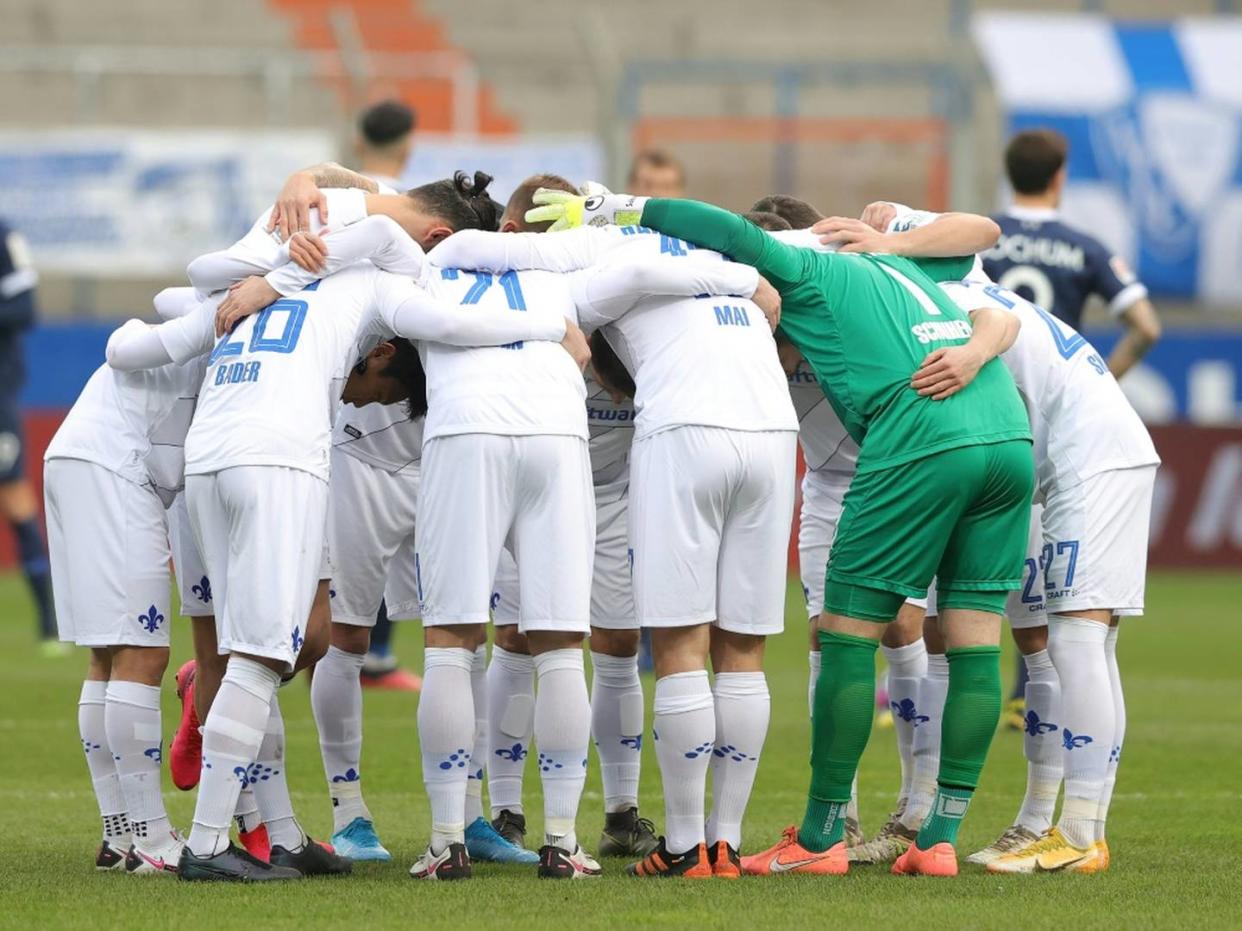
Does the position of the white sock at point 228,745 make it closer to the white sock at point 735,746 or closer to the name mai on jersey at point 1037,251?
the white sock at point 735,746

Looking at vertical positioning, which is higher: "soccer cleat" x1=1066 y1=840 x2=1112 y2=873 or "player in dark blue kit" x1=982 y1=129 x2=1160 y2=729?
"player in dark blue kit" x1=982 y1=129 x2=1160 y2=729

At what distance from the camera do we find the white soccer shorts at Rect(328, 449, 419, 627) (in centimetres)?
667

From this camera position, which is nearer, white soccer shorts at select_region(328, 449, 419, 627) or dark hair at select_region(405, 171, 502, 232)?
dark hair at select_region(405, 171, 502, 232)

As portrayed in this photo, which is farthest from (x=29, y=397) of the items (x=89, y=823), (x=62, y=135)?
(x=89, y=823)

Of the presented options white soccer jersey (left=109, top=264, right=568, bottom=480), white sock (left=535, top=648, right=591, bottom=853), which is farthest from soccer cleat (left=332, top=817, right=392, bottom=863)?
white soccer jersey (left=109, top=264, right=568, bottom=480)

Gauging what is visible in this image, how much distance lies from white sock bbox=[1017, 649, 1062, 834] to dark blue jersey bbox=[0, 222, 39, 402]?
8.39 m

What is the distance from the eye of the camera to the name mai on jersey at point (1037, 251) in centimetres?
952

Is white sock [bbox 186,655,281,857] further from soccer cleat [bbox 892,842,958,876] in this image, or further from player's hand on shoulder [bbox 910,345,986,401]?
player's hand on shoulder [bbox 910,345,986,401]

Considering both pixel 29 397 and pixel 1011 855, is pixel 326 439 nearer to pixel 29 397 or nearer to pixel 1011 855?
pixel 1011 855

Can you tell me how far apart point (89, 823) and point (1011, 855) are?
3131mm

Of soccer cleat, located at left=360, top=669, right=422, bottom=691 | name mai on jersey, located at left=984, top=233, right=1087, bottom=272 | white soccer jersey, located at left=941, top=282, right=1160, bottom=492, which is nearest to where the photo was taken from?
white soccer jersey, located at left=941, top=282, right=1160, bottom=492

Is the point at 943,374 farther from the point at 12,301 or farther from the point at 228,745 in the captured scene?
the point at 12,301

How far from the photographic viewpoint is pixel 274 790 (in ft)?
20.1

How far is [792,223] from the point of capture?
675cm
